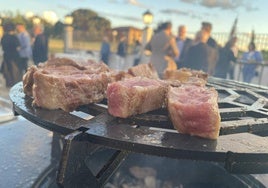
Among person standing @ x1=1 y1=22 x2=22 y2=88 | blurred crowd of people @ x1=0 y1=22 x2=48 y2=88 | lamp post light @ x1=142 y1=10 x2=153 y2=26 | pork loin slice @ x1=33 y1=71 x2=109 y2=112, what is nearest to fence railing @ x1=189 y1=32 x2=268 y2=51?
lamp post light @ x1=142 y1=10 x2=153 y2=26

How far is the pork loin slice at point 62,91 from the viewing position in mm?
1700

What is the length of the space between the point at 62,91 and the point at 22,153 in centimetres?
110

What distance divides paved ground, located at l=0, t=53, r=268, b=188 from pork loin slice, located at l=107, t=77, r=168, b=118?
3.35ft

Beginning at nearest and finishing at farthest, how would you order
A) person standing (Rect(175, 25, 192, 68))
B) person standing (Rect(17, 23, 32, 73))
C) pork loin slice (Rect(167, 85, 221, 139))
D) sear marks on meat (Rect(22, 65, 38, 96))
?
1. pork loin slice (Rect(167, 85, 221, 139))
2. sear marks on meat (Rect(22, 65, 38, 96))
3. person standing (Rect(175, 25, 192, 68))
4. person standing (Rect(17, 23, 32, 73))

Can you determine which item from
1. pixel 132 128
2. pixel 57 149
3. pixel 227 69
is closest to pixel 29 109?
pixel 132 128

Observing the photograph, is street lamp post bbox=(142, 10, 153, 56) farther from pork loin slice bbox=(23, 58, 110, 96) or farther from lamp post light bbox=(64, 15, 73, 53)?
pork loin slice bbox=(23, 58, 110, 96)

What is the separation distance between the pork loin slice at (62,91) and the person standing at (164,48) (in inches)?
198

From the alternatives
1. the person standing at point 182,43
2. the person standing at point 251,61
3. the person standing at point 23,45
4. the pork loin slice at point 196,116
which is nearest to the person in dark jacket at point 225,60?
the person standing at point 182,43

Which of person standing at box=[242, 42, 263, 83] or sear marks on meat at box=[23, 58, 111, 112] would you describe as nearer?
sear marks on meat at box=[23, 58, 111, 112]

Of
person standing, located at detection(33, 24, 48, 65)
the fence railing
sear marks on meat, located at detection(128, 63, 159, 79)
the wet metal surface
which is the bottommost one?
the wet metal surface

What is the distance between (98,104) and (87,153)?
504 mm

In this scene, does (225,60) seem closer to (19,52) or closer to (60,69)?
(19,52)

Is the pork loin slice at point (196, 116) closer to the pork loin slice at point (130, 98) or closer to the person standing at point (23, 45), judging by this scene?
the pork loin slice at point (130, 98)

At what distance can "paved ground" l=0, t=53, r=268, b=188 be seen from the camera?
84.0 inches
